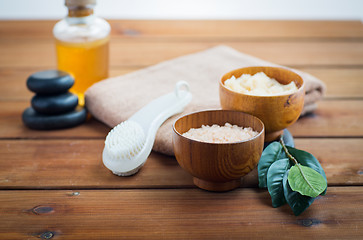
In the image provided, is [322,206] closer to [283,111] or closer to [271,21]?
[283,111]

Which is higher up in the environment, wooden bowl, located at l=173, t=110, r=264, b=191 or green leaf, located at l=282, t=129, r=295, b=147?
wooden bowl, located at l=173, t=110, r=264, b=191

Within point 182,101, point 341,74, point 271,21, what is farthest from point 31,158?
point 271,21

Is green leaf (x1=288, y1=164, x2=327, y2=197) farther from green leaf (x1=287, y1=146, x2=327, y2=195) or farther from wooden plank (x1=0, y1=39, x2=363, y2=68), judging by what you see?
wooden plank (x1=0, y1=39, x2=363, y2=68)

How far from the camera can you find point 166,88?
0.88 meters

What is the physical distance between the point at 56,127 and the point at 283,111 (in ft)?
1.32

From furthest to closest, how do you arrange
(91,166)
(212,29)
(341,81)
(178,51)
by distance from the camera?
(212,29) → (178,51) → (341,81) → (91,166)

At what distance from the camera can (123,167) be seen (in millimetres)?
626

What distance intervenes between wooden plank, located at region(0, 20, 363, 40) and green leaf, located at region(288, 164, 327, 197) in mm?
836

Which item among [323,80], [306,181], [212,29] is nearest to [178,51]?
[212,29]

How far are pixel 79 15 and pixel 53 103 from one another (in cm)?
19

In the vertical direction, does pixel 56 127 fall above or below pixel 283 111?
below

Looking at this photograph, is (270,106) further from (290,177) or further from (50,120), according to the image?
(50,120)

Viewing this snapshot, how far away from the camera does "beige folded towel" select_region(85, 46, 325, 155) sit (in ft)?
2.61

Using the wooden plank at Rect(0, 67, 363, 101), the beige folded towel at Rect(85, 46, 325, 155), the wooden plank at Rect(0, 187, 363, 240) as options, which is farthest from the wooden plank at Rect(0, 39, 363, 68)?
the wooden plank at Rect(0, 187, 363, 240)
